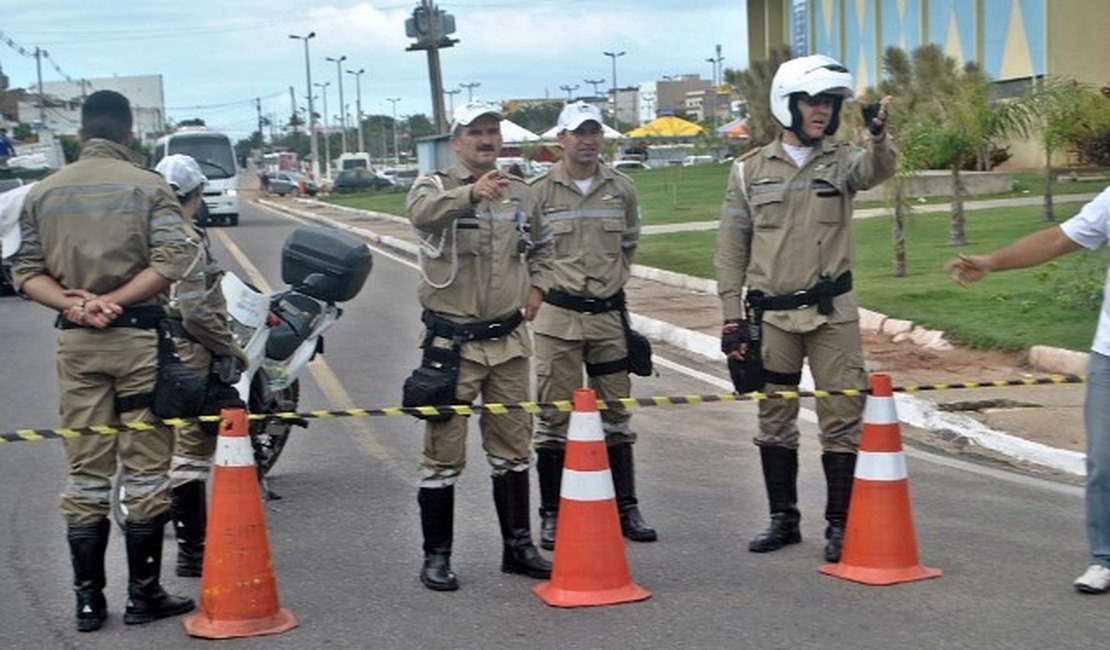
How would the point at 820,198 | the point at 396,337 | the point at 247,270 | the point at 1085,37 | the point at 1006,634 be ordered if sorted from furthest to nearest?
the point at 1085,37
the point at 247,270
the point at 396,337
the point at 820,198
the point at 1006,634

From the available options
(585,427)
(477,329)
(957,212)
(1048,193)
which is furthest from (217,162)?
(585,427)

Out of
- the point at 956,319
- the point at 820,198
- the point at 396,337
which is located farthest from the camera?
the point at 396,337

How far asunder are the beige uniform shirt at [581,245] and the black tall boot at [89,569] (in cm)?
232

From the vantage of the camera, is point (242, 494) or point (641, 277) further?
point (641, 277)

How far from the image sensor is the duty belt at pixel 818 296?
23.4 feet

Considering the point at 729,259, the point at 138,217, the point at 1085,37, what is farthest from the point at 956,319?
the point at 1085,37

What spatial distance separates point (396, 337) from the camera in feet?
56.0

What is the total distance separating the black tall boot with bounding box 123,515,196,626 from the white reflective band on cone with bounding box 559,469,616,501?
1.62 m

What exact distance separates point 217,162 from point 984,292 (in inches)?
1300

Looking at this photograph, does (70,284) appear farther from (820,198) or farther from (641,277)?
(641,277)

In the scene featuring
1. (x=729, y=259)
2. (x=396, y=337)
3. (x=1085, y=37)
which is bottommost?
(x=396, y=337)

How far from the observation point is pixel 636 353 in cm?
782

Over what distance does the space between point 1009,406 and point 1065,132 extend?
38.4 feet

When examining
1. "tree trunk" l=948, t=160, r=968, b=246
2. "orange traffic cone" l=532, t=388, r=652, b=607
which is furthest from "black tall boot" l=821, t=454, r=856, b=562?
"tree trunk" l=948, t=160, r=968, b=246
